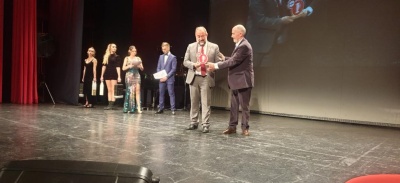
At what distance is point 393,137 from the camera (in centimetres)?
497

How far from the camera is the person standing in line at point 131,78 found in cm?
679

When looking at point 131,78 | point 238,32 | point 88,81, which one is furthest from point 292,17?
point 88,81

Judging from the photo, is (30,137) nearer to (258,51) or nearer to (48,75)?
(258,51)

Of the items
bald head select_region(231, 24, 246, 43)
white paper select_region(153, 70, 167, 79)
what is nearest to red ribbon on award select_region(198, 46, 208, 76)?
bald head select_region(231, 24, 246, 43)

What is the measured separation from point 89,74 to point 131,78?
153cm

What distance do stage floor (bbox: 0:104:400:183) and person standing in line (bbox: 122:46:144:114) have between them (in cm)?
153

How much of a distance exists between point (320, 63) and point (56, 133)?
490 cm

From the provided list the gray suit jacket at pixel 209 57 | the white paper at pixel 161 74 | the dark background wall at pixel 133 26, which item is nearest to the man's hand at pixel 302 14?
the dark background wall at pixel 133 26

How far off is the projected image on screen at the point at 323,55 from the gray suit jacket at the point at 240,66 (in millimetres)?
2952

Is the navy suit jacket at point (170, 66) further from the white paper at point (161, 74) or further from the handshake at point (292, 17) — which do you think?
the handshake at point (292, 17)

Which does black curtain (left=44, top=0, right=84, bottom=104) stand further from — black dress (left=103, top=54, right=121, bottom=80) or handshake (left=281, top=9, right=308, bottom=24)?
handshake (left=281, top=9, right=308, bottom=24)

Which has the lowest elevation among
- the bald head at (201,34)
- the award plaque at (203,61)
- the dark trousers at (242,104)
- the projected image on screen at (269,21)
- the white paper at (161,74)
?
the dark trousers at (242,104)

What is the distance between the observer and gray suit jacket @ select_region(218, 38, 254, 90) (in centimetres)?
424

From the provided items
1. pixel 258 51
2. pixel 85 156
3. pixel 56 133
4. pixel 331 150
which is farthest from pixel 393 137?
pixel 56 133
